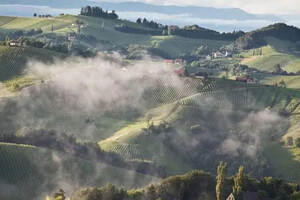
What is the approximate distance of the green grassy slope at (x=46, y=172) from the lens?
8125 cm

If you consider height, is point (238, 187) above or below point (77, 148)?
above

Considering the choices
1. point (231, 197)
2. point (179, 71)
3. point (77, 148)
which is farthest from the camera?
point (179, 71)

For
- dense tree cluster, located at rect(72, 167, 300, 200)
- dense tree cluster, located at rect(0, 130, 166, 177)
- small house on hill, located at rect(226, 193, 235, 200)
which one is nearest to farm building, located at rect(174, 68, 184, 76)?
dense tree cluster, located at rect(0, 130, 166, 177)

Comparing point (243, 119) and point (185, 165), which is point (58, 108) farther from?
point (243, 119)

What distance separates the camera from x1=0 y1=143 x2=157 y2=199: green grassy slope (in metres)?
81.2

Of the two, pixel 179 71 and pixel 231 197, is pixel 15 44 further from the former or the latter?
pixel 231 197

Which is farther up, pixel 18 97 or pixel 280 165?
pixel 18 97

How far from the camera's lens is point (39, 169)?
8525 cm

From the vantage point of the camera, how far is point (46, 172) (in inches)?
3351

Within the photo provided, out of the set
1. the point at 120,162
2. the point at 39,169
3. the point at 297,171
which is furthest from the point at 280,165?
the point at 39,169

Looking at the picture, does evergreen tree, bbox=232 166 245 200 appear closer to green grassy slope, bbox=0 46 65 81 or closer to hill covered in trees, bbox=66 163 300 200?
hill covered in trees, bbox=66 163 300 200

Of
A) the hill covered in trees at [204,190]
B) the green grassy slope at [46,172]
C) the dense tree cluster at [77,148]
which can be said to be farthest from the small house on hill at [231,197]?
the dense tree cluster at [77,148]

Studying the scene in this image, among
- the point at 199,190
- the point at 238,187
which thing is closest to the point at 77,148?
the point at 199,190

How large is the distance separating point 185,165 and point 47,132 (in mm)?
25329
